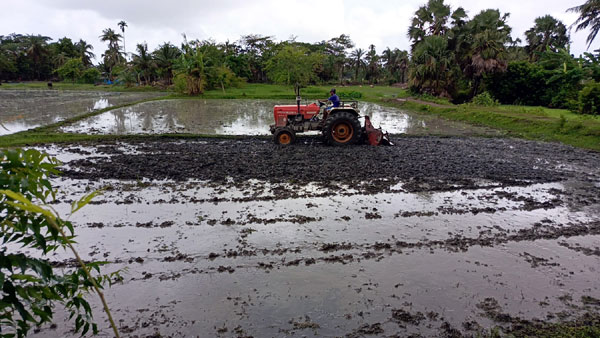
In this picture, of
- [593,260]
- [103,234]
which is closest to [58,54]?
[103,234]

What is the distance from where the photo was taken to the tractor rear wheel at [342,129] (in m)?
10.6

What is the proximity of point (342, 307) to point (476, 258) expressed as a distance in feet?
6.84

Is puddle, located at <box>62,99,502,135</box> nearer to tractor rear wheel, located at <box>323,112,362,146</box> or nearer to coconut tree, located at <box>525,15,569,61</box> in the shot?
tractor rear wheel, located at <box>323,112,362,146</box>

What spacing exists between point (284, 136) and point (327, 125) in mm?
1327

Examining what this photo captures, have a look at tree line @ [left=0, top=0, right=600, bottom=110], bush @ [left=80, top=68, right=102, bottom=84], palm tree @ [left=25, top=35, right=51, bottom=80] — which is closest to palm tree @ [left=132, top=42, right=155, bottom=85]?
tree line @ [left=0, top=0, right=600, bottom=110]

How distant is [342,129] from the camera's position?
35.7ft

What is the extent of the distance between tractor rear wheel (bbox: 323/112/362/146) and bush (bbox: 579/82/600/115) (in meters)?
11.6

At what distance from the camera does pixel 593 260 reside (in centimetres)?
459

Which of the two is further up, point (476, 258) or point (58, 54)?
point (58, 54)

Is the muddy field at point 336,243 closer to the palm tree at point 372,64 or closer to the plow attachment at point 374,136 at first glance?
the plow attachment at point 374,136

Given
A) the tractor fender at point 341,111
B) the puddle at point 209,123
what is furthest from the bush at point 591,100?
the tractor fender at point 341,111

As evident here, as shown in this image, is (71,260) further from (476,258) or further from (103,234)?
(476,258)

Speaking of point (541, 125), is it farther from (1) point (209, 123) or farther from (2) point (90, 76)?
(2) point (90, 76)

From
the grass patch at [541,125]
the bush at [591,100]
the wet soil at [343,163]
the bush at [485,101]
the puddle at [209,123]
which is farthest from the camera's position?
the bush at [485,101]
